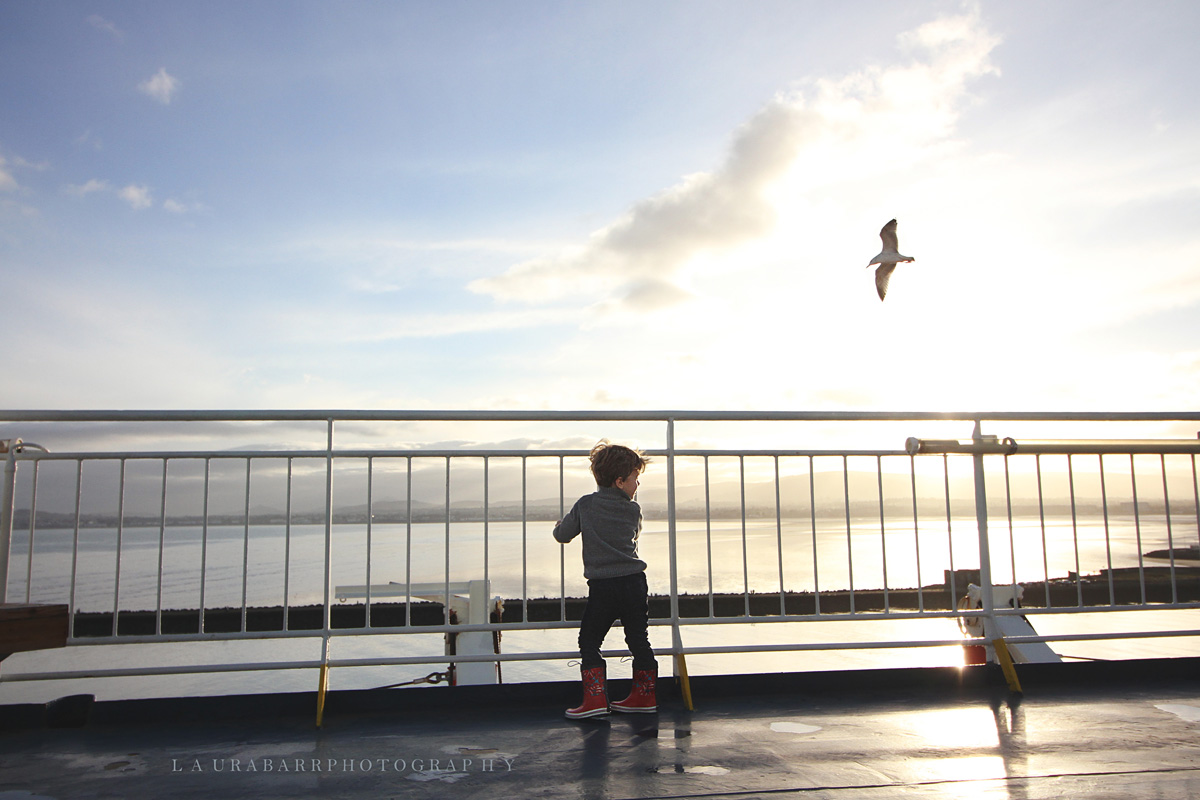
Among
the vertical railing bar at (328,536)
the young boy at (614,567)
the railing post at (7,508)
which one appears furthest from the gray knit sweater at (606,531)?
the railing post at (7,508)

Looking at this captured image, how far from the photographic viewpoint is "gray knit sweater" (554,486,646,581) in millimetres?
Answer: 3678

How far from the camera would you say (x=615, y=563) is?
3.68 m

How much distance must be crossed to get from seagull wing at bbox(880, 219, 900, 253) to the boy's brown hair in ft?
15.8

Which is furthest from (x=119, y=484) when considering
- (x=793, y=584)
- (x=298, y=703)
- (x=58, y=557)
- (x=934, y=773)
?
(x=58, y=557)

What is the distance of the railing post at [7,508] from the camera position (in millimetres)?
3520

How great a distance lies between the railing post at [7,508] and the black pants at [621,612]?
8.39 feet

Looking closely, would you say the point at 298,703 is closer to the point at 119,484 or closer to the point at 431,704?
the point at 431,704

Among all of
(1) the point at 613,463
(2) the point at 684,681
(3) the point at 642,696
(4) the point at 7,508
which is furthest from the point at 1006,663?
(4) the point at 7,508

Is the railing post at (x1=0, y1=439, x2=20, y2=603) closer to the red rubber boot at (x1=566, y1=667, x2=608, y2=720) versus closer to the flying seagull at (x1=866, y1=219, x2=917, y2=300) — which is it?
the red rubber boot at (x1=566, y1=667, x2=608, y2=720)

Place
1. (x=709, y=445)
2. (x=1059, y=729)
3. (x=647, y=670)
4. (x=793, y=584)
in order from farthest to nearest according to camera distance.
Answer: (x=793, y=584)
(x=709, y=445)
(x=647, y=670)
(x=1059, y=729)

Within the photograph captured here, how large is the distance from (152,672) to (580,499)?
2.01 meters

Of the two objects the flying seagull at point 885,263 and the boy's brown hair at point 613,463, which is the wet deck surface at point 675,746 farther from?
the flying seagull at point 885,263

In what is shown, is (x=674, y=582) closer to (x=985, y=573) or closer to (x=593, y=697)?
(x=593, y=697)

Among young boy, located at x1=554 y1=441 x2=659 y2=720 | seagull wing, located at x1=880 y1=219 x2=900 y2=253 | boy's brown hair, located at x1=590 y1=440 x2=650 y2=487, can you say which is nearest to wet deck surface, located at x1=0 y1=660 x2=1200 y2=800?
young boy, located at x1=554 y1=441 x2=659 y2=720
